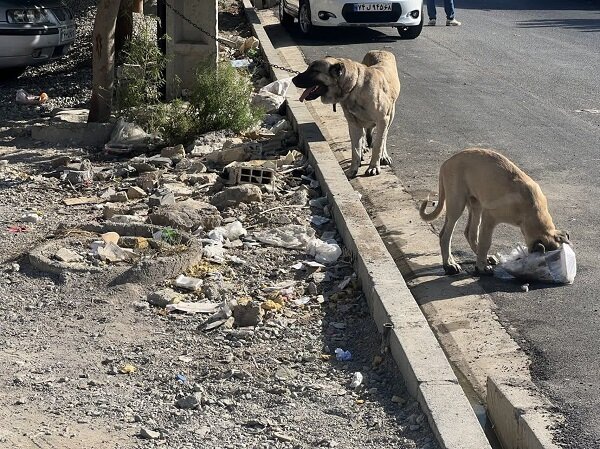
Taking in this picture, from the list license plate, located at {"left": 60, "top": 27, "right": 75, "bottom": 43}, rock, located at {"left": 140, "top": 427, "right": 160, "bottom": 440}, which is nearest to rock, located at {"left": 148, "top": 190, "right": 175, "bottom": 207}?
rock, located at {"left": 140, "top": 427, "right": 160, "bottom": 440}

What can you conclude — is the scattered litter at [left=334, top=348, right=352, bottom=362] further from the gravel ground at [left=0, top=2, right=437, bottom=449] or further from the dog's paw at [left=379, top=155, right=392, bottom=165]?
the dog's paw at [left=379, top=155, right=392, bottom=165]

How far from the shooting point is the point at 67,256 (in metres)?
7.57

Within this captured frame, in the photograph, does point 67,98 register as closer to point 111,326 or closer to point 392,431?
point 111,326

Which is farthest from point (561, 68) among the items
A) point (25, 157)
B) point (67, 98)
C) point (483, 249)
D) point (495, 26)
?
point (483, 249)

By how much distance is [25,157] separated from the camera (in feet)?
37.8

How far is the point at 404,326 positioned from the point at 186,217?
9.45 ft

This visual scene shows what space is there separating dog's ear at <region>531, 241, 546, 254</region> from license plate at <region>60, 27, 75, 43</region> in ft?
31.3

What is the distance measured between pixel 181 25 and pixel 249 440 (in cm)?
958

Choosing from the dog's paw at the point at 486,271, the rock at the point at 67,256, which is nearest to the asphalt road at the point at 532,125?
the dog's paw at the point at 486,271

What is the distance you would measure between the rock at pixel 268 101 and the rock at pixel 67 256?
5.95 meters

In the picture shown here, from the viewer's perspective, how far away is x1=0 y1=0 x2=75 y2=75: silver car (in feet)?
47.5

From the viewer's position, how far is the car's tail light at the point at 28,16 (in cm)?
1452

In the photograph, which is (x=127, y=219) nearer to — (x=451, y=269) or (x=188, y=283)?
(x=188, y=283)

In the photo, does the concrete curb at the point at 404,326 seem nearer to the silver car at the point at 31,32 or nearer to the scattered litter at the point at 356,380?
the scattered litter at the point at 356,380
